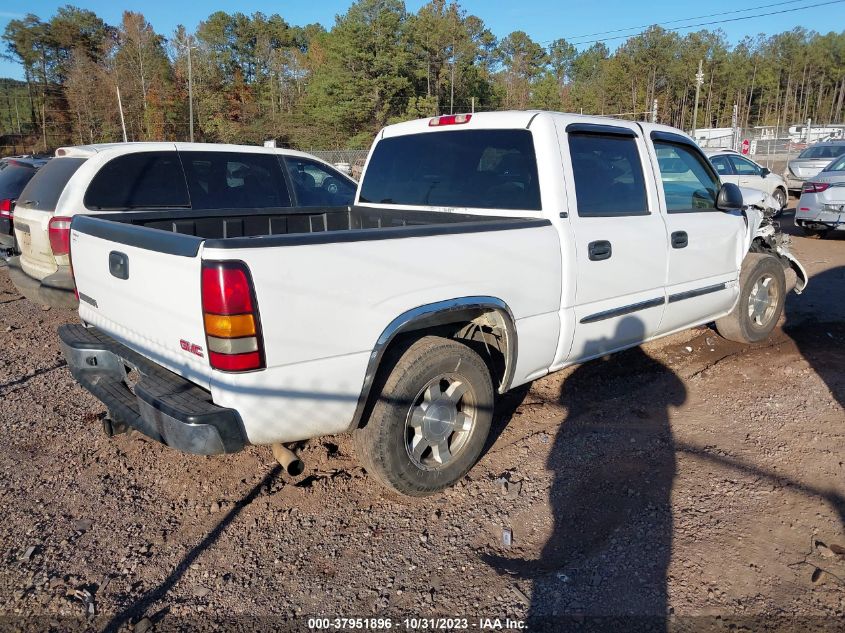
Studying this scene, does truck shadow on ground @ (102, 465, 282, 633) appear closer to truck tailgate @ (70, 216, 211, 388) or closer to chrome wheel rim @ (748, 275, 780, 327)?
truck tailgate @ (70, 216, 211, 388)

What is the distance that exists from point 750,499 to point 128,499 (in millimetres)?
3405

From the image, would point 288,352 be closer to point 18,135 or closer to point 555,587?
point 555,587

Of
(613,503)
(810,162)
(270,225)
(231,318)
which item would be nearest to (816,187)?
(810,162)

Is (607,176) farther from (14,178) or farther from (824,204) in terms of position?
(824,204)

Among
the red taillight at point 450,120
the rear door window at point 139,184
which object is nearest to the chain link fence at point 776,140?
the rear door window at point 139,184

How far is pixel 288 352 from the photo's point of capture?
2693 millimetres

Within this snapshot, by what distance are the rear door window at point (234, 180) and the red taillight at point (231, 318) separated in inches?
163

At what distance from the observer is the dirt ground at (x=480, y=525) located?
8.81 feet

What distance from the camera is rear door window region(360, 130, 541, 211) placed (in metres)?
3.98

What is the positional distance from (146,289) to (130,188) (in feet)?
12.4

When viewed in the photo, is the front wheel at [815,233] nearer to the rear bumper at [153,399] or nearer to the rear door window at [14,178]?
the rear bumper at [153,399]

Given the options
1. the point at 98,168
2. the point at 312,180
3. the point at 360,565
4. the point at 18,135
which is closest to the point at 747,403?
the point at 360,565

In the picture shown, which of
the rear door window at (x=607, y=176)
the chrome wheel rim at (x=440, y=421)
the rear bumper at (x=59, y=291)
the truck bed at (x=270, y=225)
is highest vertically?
the rear door window at (x=607, y=176)

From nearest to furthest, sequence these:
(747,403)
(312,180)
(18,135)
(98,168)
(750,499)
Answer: (750,499)
(747,403)
(98,168)
(312,180)
(18,135)
